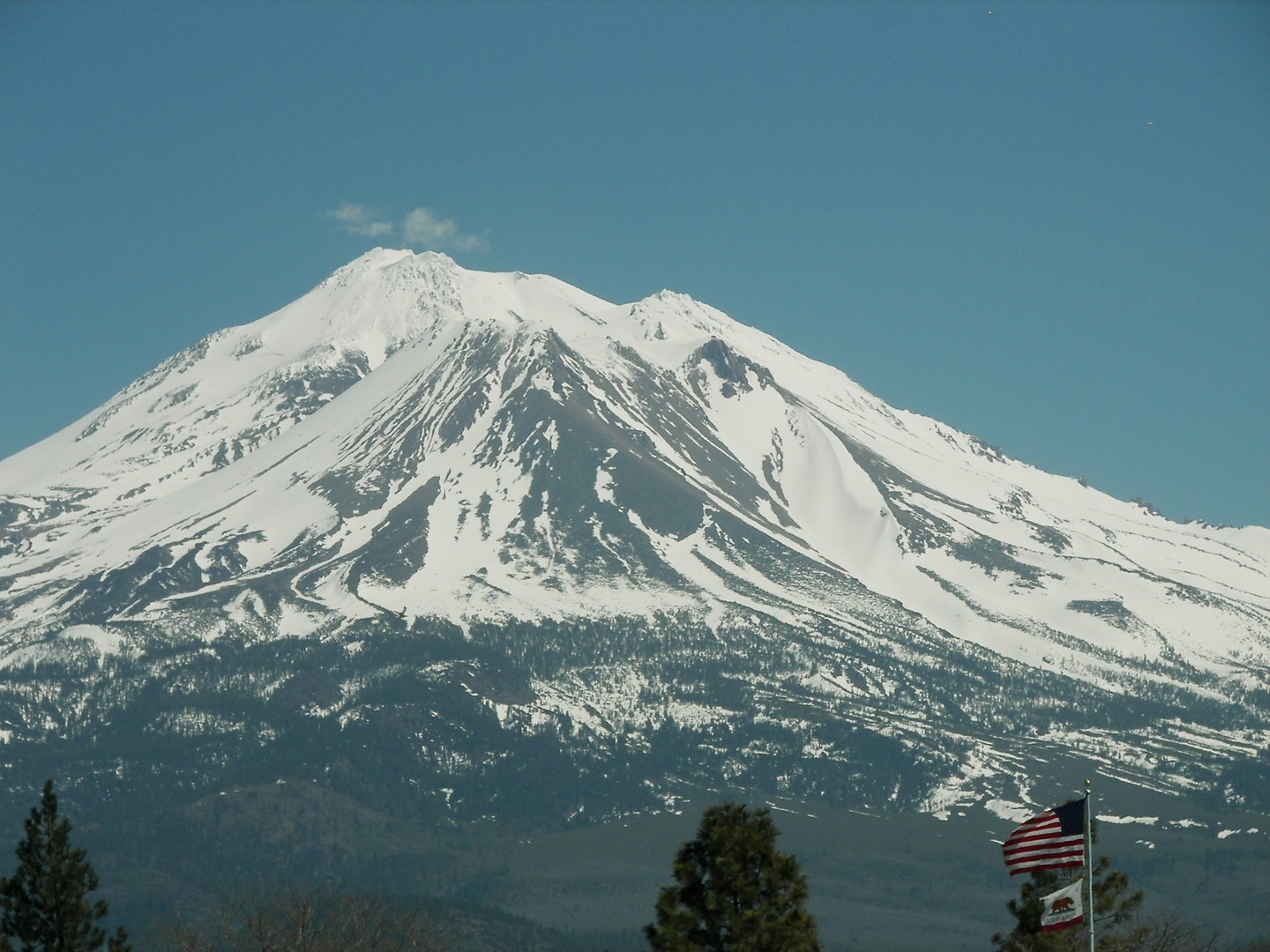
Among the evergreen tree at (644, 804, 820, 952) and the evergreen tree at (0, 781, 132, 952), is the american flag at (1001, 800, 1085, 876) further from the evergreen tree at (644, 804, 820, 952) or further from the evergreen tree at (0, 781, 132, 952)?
the evergreen tree at (0, 781, 132, 952)

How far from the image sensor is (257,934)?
57062 mm

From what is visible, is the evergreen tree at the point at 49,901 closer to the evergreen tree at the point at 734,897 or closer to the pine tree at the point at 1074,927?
the evergreen tree at the point at 734,897

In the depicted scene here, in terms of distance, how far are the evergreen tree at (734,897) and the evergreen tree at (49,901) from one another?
19206mm

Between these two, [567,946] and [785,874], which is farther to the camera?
[567,946]

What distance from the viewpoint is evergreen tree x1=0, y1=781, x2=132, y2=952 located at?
61.2m

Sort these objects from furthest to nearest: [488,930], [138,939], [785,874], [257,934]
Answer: [488,930]
[138,939]
[257,934]
[785,874]

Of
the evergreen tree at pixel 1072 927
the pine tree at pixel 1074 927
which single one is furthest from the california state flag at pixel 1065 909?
the pine tree at pixel 1074 927

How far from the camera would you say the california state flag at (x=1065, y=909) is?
49406 mm

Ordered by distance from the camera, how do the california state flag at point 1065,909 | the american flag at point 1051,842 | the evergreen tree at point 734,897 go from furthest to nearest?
the american flag at point 1051,842
the evergreen tree at point 734,897
the california state flag at point 1065,909

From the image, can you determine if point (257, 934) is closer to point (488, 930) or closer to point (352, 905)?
point (352, 905)

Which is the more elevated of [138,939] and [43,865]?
[138,939]

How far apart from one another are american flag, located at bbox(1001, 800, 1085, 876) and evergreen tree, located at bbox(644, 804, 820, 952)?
5484 millimetres

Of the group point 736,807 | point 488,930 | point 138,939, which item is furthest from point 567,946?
point 736,807

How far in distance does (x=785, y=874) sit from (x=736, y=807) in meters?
2.51
